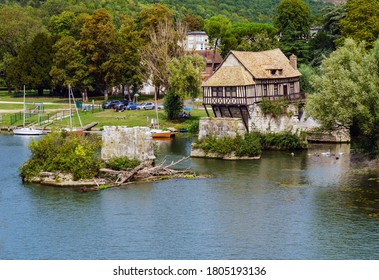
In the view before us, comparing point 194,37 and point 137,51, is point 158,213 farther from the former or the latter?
point 194,37

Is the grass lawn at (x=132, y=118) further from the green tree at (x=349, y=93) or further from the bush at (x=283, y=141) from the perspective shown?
the green tree at (x=349, y=93)

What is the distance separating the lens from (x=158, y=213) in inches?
2088

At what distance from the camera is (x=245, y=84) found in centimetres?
7819

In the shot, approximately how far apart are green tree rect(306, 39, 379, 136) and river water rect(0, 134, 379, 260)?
12.3 ft

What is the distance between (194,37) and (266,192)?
91.3 m

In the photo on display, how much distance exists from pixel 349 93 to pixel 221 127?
13.6m

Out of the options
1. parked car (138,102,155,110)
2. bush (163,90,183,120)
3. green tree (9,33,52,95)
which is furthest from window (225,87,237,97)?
green tree (9,33,52,95)

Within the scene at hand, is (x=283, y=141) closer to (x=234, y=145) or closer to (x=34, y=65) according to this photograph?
(x=234, y=145)

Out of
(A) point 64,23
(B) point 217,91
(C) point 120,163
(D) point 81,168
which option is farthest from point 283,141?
(A) point 64,23

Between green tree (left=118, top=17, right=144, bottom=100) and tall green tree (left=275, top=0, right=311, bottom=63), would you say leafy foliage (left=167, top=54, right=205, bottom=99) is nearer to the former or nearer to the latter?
green tree (left=118, top=17, right=144, bottom=100)

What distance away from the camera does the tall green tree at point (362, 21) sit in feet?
317

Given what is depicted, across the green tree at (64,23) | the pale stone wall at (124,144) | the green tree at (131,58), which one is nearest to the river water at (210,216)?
the pale stone wall at (124,144)

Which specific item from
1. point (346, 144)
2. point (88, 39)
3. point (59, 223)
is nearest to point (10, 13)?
point (88, 39)

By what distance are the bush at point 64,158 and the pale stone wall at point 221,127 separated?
44.6 ft
